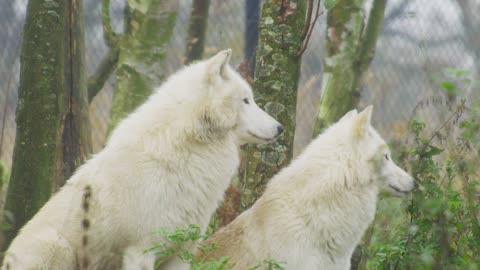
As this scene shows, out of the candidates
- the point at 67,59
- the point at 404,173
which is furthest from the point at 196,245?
the point at 67,59

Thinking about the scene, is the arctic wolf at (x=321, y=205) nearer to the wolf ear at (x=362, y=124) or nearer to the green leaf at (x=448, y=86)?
the wolf ear at (x=362, y=124)

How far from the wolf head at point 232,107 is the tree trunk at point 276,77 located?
2.51 ft

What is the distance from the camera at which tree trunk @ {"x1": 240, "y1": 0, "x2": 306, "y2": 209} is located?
19.1 ft

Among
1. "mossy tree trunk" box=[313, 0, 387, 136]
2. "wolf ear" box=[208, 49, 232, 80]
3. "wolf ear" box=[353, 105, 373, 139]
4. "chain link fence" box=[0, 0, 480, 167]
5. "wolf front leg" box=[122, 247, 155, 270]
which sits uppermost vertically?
"wolf ear" box=[208, 49, 232, 80]

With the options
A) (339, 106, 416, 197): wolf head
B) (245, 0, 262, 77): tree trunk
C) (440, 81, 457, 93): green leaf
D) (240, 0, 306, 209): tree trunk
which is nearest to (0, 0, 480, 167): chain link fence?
(245, 0, 262, 77): tree trunk

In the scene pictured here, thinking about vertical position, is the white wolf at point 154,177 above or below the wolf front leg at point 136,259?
above

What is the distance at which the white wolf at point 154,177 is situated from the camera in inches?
180

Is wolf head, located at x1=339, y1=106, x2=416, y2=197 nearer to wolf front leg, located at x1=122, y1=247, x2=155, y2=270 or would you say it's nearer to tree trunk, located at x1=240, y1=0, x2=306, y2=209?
tree trunk, located at x1=240, y1=0, x2=306, y2=209

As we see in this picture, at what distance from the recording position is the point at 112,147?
4836 millimetres

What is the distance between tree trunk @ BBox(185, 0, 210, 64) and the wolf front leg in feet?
16.3

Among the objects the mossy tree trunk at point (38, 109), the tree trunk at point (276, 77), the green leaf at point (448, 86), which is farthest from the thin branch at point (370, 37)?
the green leaf at point (448, 86)

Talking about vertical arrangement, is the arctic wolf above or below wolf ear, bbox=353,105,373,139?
below

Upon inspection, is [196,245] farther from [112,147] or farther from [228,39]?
[228,39]

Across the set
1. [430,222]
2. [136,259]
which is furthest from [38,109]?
[430,222]
